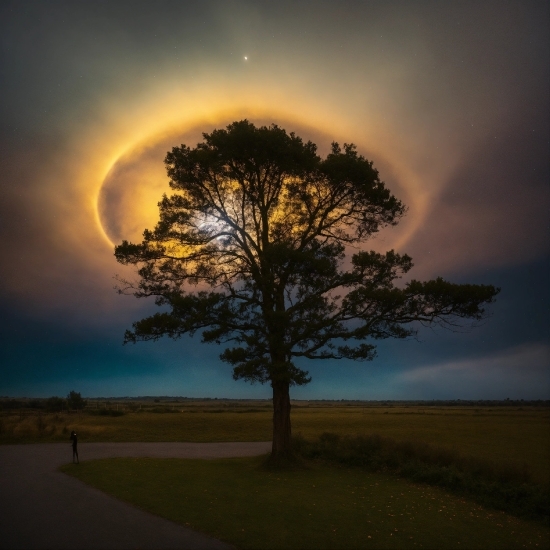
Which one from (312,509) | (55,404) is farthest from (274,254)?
(55,404)

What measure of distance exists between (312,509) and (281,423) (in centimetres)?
819

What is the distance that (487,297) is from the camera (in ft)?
64.1

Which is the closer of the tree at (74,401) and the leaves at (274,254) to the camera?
the leaves at (274,254)

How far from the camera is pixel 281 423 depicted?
21766 millimetres

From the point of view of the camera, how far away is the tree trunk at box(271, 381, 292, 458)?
848 inches

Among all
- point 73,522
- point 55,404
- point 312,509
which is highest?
point 55,404

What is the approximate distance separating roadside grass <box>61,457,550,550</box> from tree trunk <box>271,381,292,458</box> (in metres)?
1.17

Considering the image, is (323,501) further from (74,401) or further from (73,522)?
(74,401)

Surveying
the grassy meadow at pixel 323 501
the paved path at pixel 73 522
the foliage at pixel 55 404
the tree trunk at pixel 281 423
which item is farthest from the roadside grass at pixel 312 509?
the foliage at pixel 55 404

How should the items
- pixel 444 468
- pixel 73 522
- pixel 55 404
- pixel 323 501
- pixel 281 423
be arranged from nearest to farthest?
pixel 73 522 → pixel 323 501 → pixel 444 468 → pixel 281 423 → pixel 55 404

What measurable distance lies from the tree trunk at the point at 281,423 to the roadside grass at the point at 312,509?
117 cm

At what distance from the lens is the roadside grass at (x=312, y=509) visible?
36.2 ft

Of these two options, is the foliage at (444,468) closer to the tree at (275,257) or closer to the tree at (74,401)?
the tree at (275,257)

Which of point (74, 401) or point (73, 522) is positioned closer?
point (73, 522)
